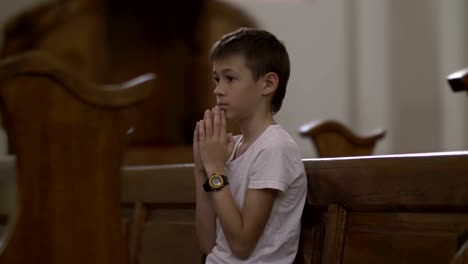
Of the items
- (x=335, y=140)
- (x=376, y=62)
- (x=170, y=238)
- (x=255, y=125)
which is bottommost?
(x=170, y=238)

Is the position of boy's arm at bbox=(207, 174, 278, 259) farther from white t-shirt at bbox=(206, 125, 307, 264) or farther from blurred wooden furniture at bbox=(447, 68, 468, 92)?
blurred wooden furniture at bbox=(447, 68, 468, 92)

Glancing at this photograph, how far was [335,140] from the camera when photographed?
387cm

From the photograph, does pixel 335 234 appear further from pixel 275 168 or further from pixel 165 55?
pixel 165 55

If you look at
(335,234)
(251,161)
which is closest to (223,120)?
(251,161)

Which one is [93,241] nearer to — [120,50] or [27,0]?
[27,0]

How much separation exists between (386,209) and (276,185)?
0.25 m

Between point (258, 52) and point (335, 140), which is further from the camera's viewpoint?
point (335, 140)

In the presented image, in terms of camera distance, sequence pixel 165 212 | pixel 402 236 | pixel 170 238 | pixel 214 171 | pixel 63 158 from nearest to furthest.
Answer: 1. pixel 402 236
2. pixel 214 171
3. pixel 63 158
4. pixel 170 238
5. pixel 165 212

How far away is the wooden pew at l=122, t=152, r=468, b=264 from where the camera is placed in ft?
5.22

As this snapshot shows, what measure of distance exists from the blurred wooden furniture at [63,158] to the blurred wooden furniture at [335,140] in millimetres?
1510

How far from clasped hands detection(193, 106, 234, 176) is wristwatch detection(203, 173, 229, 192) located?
0.07ft

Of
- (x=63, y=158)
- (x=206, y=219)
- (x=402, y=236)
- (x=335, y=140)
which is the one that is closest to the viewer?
(x=402, y=236)

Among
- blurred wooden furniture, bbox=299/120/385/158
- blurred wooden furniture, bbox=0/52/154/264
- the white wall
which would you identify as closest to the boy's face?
blurred wooden furniture, bbox=0/52/154/264

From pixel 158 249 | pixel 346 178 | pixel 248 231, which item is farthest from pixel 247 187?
pixel 158 249
